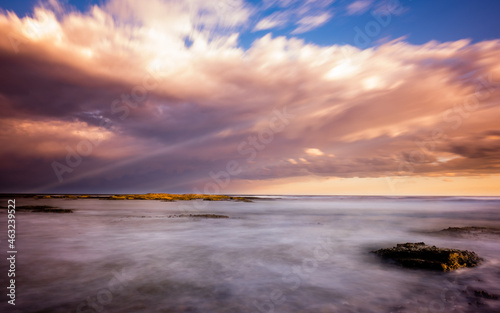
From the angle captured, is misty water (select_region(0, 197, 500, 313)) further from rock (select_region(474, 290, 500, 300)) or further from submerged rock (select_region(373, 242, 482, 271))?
submerged rock (select_region(373, 242, 482, 271))

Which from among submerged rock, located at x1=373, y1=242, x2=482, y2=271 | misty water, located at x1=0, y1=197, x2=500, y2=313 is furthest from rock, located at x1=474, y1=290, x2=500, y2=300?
submerged rock, located at x1=373, y1=242, x2=482, y2=271

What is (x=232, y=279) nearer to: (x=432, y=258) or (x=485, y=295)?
(x=485, y=295)

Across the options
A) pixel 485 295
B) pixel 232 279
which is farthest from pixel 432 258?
pixel 232 279

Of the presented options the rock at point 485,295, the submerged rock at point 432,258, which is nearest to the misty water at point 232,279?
the rock at point 485,295

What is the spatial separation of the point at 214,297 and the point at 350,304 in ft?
12.8

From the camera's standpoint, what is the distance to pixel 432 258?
1102cm

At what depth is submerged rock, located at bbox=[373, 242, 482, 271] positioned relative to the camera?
10.4 m

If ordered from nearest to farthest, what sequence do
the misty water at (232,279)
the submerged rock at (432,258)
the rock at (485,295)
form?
the misty water at (232,279)
the rock at (485,295)
the submerged rock at (432,258)

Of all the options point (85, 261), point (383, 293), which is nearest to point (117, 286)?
point (85, 261)

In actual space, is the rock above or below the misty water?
above

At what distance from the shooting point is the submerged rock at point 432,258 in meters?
10.4

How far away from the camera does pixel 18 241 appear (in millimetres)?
15789

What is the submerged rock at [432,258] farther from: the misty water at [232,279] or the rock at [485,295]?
the rock at [485,295]

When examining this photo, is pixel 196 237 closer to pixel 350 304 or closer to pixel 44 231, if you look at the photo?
pixel 44 231
